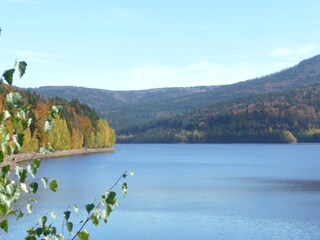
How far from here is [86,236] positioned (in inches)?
244

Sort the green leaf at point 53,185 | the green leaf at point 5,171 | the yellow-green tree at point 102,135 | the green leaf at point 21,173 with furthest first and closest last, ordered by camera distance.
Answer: the yellow-green tree at point 102,135 < the green leaf at point 53,185 < the green leaf at point 21,173 < the green leaf at point 5,171

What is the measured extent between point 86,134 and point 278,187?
84.0 metres

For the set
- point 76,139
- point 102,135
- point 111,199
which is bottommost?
point 102,135

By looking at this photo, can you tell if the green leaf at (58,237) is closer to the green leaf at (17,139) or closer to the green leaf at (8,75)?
the green leaf at (17,139)

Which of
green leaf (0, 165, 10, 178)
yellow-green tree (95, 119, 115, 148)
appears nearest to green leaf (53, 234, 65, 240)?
green leaf (0, 165, 10, 178)

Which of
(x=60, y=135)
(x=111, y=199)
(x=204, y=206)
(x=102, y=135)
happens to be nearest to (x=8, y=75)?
(x=111, y=199)

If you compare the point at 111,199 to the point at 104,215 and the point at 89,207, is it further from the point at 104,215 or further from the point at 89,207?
the point at 89,207

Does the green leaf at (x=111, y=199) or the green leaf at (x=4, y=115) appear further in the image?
the green leaf at (x=111, y=199)

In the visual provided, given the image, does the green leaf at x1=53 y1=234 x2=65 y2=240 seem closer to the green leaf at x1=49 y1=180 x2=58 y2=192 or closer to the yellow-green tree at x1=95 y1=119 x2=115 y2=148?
the green leaf at x1=49 y1=180 x2=58 y2=192

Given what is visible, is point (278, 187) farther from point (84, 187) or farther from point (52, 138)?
point (52, 138)

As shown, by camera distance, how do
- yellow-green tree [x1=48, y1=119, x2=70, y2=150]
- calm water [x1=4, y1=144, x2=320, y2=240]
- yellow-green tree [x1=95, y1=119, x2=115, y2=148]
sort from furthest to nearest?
yellow-green tree [x1=95, y1=119, x2=115, y2=148]
yellow-green tree [x1=48, y1=119, x2=70, y2=150]
calm water [x1=4, y1=144, x2=320, y2=240]

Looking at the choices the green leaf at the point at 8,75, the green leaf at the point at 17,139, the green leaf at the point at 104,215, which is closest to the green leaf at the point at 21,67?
the green leaf at the point at 8,75

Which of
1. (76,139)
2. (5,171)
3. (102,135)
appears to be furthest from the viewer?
(102,135)

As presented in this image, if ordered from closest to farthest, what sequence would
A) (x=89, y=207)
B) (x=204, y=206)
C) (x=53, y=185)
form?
(x=53, y=185)
(x=89, y=207)
(x=204, y=206)
